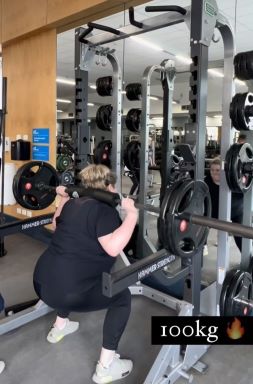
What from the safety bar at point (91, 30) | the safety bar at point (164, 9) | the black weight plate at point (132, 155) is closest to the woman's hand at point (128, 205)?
the safety bar at point (164, 9)

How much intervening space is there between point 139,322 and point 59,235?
43.5 inches

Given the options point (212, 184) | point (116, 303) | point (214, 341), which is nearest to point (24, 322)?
point (116, 303)

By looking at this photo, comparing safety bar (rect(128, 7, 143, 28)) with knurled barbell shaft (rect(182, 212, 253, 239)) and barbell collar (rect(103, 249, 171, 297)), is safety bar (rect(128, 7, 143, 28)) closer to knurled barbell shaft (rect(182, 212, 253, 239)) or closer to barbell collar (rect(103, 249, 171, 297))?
knurled barbell shaft (rect(182, 212, 253, 239))

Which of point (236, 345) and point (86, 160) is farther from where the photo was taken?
point (86, 160)

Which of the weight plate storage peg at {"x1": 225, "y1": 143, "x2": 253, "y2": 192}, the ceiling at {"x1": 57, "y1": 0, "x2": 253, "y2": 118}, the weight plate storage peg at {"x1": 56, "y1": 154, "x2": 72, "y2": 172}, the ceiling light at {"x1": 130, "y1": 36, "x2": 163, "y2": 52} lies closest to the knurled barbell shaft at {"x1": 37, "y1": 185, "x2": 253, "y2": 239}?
the weight plate storage peg at {"x1": 225, "y1": 143, "x2": 253, "y2": 192}

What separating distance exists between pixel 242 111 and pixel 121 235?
109 cm

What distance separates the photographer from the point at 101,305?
1.81 meters

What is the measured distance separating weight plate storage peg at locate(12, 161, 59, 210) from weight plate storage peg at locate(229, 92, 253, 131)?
1529mm

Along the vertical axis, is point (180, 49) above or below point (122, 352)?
above

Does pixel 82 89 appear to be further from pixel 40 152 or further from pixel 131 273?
pixel 131 273

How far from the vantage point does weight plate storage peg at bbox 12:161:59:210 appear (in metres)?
2.62

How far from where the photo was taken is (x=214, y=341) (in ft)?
7.04

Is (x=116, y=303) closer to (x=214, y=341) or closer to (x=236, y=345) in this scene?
(x=214, y=341)

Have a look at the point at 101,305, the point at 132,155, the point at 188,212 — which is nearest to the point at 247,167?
the point at 188,212
